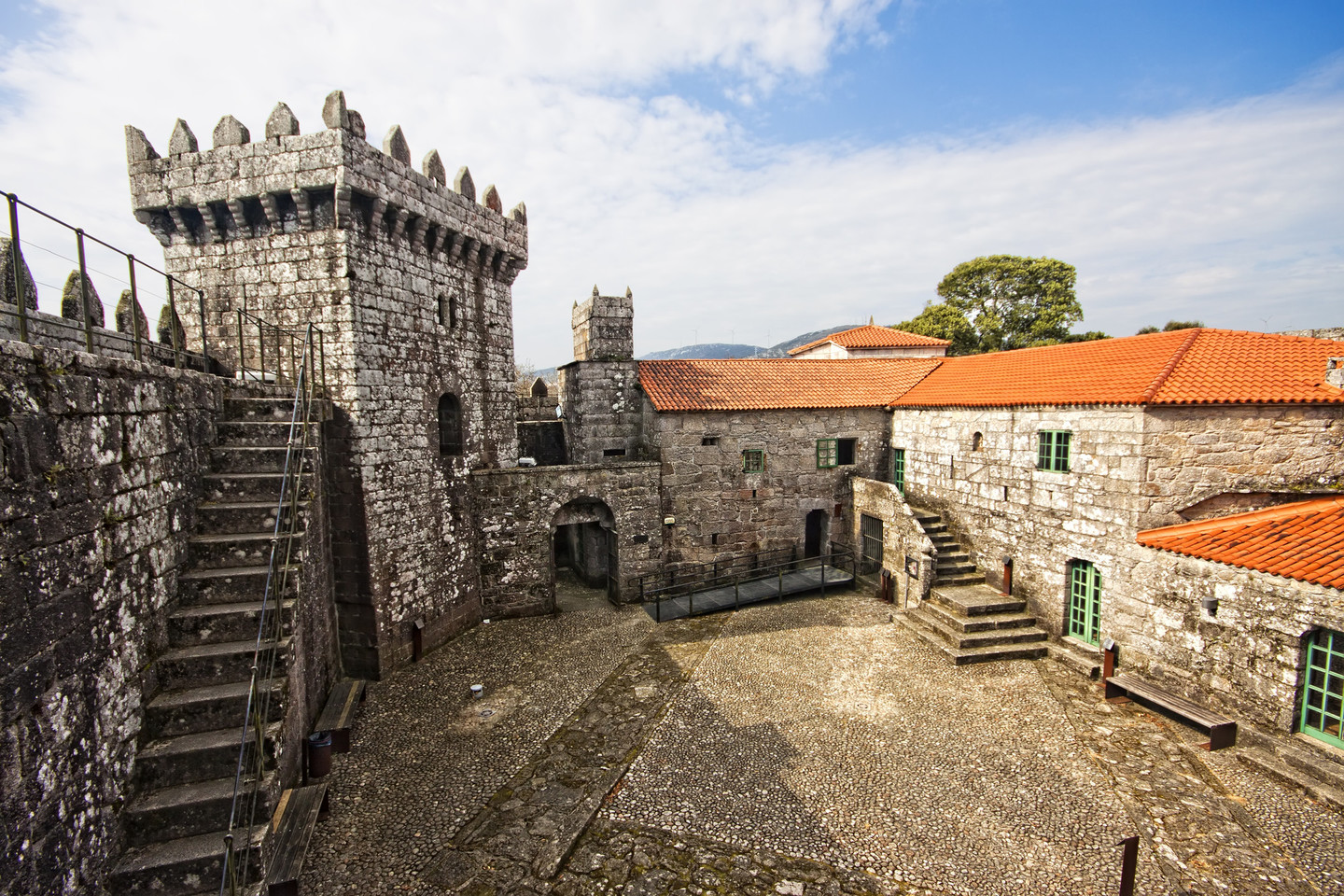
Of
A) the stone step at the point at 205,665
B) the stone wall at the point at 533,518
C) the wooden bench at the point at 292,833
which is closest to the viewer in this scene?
the stone step at the point at 205,665

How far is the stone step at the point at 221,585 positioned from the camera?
5844 millimetres

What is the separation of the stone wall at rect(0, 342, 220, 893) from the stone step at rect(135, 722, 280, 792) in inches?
6.5

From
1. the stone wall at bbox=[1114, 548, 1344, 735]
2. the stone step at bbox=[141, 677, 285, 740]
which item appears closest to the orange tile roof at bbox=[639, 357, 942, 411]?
the stone wall at bbox=[1114, 548, 1344, 735]

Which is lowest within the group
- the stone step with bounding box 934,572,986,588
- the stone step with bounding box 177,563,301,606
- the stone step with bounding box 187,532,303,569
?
the stone step with bounding box 934,572,986,588

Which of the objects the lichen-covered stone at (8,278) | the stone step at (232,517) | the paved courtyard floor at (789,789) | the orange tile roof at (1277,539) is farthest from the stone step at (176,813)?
the orange tile roof at (1277,539)

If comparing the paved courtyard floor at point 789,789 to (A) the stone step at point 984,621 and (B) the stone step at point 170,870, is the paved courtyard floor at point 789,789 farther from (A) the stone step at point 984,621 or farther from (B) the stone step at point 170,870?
(B) the stone step at point 170,870

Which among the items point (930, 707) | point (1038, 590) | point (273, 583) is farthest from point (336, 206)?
point (1038, 590)

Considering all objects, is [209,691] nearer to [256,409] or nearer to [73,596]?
[73,596]

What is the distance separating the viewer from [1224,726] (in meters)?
8.22

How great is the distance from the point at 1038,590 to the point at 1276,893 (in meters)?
6.36

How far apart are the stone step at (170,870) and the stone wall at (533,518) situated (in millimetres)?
8714

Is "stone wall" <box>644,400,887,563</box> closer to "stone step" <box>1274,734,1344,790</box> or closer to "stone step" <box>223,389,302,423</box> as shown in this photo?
"stone step" <box>223,389,302,423</box>

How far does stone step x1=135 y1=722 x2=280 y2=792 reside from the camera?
4.77 metres

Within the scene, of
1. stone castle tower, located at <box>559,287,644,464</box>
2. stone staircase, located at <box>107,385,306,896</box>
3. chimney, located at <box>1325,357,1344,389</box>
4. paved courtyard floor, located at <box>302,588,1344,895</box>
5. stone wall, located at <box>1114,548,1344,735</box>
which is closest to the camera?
stone staircase, located at <box>107,385,306,896</box>
